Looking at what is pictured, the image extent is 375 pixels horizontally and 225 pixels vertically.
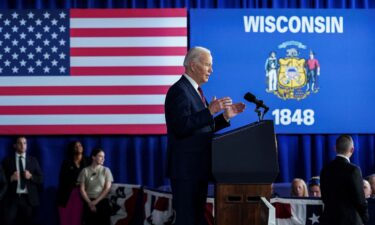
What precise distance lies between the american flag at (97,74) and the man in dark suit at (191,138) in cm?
435

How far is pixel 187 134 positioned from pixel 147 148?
477 cm

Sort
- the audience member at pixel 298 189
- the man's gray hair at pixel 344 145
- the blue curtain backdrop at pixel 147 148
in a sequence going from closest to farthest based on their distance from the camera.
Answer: the man's gray hair at pixel 344 145, the audience member at pixel 298 189, the blue curtain backdrop at pixel 147 148

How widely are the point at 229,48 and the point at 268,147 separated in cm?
470

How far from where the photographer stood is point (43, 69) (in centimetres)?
757

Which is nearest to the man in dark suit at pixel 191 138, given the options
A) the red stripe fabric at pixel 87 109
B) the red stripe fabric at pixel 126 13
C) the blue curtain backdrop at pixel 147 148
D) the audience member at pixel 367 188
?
the audience member at pixel 367 188

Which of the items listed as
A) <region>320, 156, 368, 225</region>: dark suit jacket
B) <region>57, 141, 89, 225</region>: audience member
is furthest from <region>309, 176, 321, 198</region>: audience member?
<region>57, 141, 89, 225</region>: audience member

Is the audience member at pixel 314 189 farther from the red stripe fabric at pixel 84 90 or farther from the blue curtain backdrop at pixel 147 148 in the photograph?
the red stripe fabric at pixel 84 90

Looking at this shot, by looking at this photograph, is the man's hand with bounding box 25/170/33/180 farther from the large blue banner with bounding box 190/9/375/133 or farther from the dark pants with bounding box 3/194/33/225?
the large blue banner with bounding box 190/9/375/133

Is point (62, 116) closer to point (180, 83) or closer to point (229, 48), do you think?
point (229, 48)

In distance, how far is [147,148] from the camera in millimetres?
7785

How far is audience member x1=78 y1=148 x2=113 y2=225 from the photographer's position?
7.24 metres

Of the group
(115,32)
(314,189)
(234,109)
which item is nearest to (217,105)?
(234,109)

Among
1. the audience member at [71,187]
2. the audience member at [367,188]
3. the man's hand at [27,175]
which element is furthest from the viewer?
the audience member at [71,187]

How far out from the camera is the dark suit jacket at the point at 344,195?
4516mm
